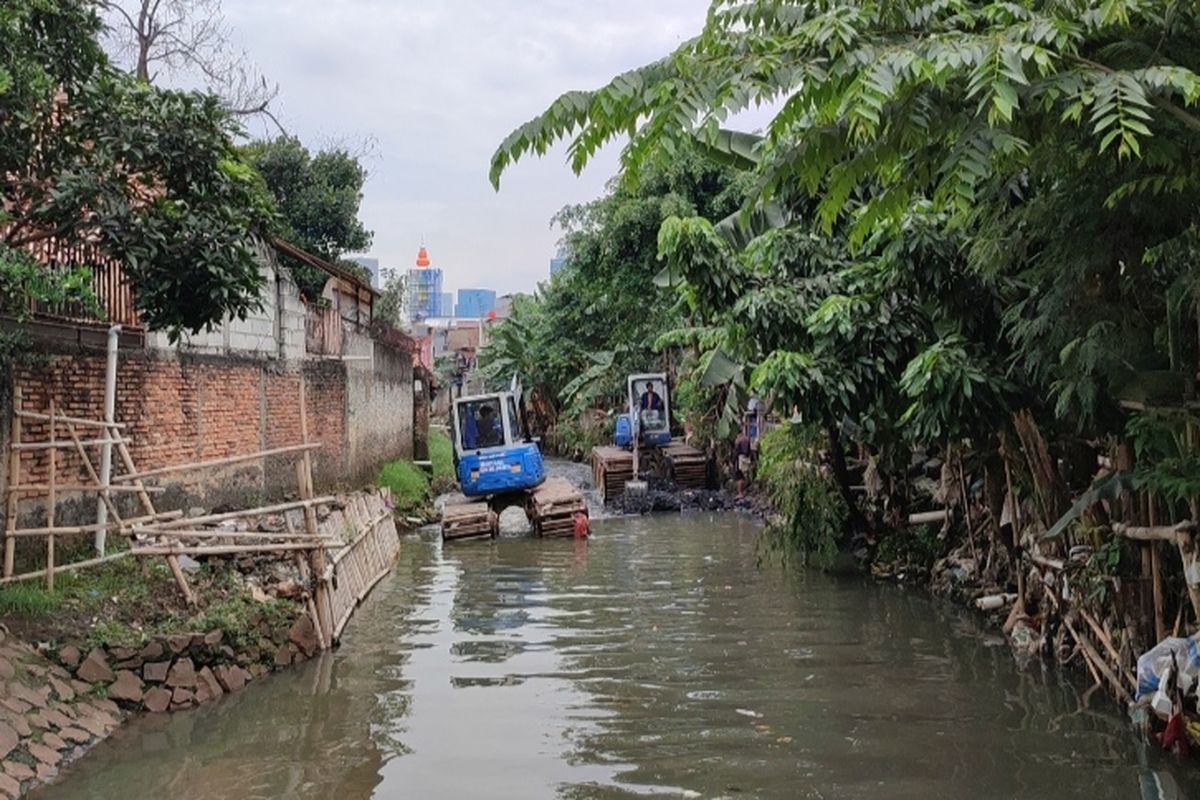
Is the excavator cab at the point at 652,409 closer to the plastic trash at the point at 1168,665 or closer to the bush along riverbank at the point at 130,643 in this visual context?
the bush along riverbank at the point at 130,643

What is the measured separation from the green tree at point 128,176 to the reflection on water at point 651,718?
3434 mm

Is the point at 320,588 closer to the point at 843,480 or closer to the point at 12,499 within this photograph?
the point at 12,499

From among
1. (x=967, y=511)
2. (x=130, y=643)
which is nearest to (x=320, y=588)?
(x=130, y=643)

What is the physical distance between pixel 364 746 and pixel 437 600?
6.01 meters

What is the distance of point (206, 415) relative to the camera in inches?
524

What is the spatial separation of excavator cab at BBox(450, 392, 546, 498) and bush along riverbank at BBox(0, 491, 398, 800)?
8975 millimetres

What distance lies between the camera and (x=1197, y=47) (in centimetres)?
407

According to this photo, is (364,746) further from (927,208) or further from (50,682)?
(927,208)

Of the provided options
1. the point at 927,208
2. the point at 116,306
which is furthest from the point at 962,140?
the point at 116,306

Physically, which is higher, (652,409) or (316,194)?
(316,194)

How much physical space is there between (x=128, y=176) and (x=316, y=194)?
15.3 meters

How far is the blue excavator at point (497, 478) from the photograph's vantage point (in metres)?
19.2

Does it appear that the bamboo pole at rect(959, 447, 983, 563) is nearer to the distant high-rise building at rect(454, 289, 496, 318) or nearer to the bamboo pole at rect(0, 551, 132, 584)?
the bamboo pole at rect(0, 551, 132, 584)

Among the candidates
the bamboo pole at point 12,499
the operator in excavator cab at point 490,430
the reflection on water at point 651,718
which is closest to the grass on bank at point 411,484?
the operator in excavator cab at point 490,430
